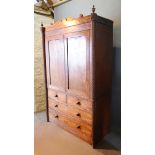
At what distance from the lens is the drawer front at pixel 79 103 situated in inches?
86.7

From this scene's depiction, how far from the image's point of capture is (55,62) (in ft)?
8.77

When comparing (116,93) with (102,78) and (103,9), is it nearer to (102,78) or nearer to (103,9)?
(102,78)

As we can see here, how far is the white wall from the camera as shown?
2.43 metres

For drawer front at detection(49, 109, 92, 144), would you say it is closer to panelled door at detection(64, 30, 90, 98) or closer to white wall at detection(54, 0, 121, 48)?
A: panelled door at detection(64, 30, 90, 98)

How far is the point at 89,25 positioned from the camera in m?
2.05

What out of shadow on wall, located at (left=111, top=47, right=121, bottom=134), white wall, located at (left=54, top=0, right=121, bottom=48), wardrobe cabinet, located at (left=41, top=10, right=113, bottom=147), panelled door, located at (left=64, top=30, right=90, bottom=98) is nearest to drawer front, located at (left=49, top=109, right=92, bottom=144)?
wardrobe cabinet, located at (left=41, top=10, right=113, bottom=147)

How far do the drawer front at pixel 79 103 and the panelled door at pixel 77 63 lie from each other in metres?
0.09

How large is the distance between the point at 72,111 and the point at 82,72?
0.67m

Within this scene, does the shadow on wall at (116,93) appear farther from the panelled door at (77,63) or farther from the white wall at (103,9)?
the panelled door at (77,63)

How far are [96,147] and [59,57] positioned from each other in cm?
146

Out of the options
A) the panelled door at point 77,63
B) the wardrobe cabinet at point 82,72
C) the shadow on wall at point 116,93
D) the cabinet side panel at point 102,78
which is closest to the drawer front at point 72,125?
the wardrobe cabinet at point 82,72

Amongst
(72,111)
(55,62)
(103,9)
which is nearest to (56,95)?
(72,111)
